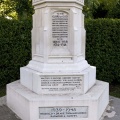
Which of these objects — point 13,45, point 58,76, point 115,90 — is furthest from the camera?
point 115,90

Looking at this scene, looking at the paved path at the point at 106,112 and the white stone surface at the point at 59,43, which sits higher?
the white stone surface at the point at 59,43

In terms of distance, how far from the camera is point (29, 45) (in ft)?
27.8

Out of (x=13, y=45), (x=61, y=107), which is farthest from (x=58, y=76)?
(x=13, y=45)

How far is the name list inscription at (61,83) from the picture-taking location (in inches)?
198

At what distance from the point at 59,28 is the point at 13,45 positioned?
11.8ft

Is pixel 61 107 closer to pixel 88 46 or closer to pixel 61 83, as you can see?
pixel 61 83

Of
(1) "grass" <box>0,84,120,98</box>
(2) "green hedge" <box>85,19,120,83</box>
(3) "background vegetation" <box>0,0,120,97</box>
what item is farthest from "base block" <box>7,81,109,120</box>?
(2) "green hedge" <box>85,19,120,83</box>

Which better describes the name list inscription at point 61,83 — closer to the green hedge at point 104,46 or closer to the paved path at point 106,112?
the paved path at point 106,112

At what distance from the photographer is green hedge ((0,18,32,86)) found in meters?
8.36

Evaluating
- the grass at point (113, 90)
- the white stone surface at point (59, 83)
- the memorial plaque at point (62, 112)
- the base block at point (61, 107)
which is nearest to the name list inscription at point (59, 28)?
the white stone surface at point (59, 83)

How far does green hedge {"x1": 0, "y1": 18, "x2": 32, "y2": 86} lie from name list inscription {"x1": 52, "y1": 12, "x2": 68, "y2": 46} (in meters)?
3.33

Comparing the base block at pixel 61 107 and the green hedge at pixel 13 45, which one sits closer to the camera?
the base block at pixel 61 107

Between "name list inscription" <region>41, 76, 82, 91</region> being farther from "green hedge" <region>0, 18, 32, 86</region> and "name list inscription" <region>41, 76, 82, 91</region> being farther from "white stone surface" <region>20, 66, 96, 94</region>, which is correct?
"green hedge" <region>0, 18, 32, 86</region>

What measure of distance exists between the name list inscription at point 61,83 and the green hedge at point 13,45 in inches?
145
